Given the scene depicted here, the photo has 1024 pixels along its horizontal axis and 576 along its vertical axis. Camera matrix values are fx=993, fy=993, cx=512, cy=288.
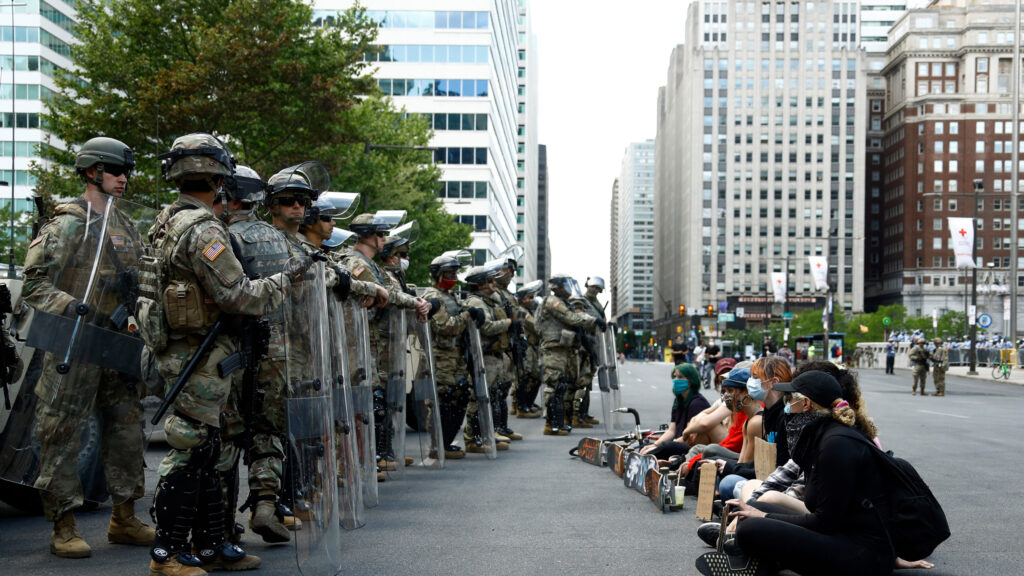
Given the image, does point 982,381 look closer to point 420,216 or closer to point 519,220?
point 420,216

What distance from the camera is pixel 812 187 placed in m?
142

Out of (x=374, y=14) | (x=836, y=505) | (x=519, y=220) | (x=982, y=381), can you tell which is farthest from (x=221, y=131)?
(x=519, y=220)

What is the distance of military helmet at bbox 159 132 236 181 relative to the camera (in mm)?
5359

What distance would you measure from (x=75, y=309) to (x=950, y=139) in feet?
476

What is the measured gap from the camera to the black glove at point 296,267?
212 inches

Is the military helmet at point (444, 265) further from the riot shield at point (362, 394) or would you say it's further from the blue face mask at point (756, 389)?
the blue face mask at point (756, 389)

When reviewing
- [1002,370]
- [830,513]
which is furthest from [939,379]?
[830,513]

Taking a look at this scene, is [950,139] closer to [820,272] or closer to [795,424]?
[820,272]

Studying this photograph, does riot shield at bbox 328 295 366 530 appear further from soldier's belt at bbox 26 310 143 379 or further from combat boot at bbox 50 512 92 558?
combat boot at bbox 50 512 92 558

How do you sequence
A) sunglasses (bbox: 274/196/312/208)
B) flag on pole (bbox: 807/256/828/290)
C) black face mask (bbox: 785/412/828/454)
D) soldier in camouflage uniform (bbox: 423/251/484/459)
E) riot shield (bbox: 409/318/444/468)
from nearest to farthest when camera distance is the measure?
1. black face mask (bbox: 785/412/828/454)
2. sunglasses (bbox: 274/196/312/208)
3. riot shield (bbox: 409/318/444/468)
4. soldier in camouflage uniform (bbox: 423/251/484/459)
5. flag on pole (bbox: 807/256/828/290)

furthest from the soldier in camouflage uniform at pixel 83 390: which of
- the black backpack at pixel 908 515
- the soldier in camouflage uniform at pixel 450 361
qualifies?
the soldier in camouflage uniform at pixel 450 361

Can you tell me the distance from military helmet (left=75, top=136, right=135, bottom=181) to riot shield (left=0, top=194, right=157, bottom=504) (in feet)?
0.74

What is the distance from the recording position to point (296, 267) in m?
5.38

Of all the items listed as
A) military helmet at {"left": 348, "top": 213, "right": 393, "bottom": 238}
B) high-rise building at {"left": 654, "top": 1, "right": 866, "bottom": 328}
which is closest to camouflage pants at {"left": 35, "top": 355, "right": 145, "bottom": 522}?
military helmet at {"left": 348, "top": 213, "right": 393, "bottom": 238}
